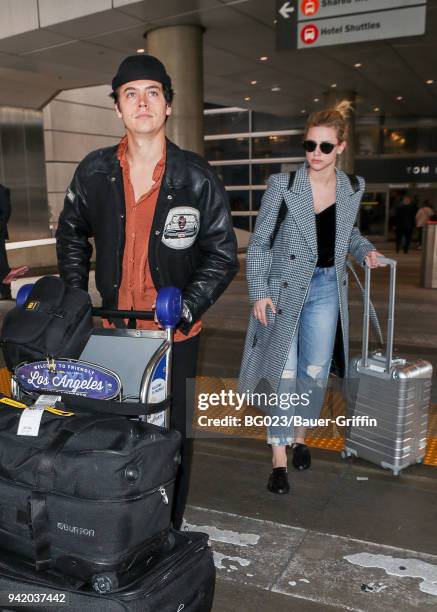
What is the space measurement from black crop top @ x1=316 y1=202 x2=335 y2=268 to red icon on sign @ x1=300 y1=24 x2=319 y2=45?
16.8 feet

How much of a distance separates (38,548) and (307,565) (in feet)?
4.52

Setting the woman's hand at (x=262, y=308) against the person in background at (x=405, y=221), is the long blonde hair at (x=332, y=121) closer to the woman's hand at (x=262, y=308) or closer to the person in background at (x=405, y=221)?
the woman's hand at (x=262, y=308)

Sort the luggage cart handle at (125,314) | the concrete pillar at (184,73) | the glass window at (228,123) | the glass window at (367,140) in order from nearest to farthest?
the luggage cart handle at (125,314), the concrete pillar at (184,73), the glass window at (367,140), the glass window at (228,123)

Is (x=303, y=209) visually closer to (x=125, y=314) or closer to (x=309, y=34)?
(x=125, y=314)

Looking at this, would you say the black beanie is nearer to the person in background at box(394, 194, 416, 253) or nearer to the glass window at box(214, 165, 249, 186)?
the person in background at box(394, 194, 416, 253)

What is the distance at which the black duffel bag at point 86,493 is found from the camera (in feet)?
5.41

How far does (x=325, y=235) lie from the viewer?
10.6 feet

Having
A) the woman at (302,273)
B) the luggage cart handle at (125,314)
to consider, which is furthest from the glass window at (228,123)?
the luggage cart handle at (125,314)

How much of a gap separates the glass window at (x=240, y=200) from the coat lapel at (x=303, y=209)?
2509cm

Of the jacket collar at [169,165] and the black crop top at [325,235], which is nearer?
the jacket collar at [169,165]

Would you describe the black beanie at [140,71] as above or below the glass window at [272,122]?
below

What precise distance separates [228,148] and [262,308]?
25451 mm

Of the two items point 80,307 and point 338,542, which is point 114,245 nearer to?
point 80,307

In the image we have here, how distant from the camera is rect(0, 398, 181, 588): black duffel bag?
5.41ft
